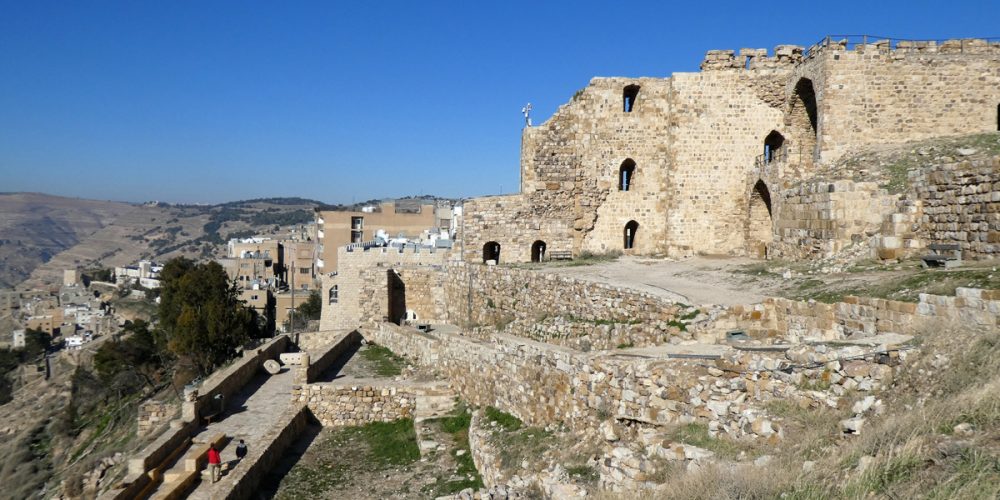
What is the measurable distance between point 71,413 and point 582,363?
33.6 metres

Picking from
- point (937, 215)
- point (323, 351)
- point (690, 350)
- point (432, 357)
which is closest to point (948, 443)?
point (690, 350)

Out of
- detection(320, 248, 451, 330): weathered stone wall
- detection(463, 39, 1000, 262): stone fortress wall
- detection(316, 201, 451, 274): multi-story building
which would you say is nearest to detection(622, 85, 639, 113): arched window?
detection(463, 39, 1000, 262): stone fortress wall

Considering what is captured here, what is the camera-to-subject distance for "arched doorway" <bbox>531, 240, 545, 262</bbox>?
1972cm

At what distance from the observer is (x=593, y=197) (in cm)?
1942

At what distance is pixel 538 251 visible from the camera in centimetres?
2008

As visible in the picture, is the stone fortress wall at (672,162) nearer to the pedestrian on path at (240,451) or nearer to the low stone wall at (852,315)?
the low stone wall at (852,315)

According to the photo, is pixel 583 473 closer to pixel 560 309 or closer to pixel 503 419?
pixel 503 419

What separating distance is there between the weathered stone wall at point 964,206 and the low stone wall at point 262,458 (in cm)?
1169

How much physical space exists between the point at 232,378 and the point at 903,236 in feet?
47.2

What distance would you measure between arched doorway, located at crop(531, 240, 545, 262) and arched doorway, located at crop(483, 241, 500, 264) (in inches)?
40.2

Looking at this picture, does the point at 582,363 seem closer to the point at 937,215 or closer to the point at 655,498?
the point at 655,498

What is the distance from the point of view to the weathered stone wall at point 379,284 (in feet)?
70.2

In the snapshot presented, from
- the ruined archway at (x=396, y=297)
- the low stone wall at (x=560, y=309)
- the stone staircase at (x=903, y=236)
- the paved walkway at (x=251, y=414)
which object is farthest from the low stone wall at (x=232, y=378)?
the stone staircase at (x=903, y=236)

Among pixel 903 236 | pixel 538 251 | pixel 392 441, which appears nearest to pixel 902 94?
pixel 903 236
